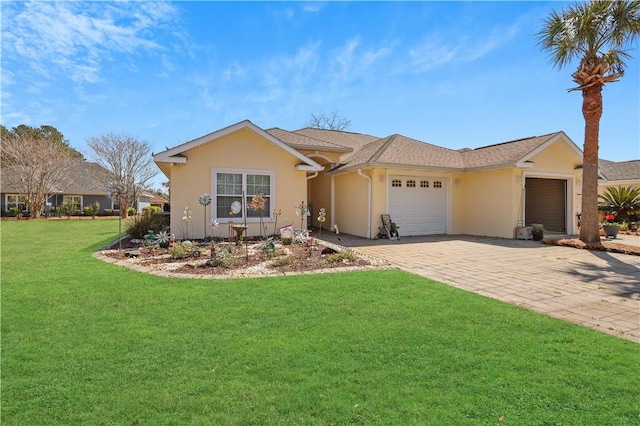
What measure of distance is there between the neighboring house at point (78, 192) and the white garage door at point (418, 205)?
30323 mm

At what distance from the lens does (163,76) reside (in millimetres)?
13945

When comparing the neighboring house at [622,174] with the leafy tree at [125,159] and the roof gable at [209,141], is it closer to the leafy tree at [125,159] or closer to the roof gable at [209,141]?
the roof gable at [209,141]

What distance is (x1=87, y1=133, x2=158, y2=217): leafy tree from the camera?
104 ft

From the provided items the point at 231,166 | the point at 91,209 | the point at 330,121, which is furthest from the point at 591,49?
the point at 91,209

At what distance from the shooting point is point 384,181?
521 inches

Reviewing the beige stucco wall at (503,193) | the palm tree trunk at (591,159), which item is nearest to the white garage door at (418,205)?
the beige stucco wall at (503,193)

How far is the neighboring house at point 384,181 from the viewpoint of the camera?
468 inches

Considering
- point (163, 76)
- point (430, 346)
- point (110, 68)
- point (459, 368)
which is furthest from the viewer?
point (163, 76)

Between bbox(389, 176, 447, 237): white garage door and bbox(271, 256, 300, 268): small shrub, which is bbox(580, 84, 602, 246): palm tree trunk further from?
bbox(271, 256, 300, 268): small shrub

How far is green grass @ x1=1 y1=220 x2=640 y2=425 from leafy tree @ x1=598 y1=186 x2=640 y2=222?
1698cm

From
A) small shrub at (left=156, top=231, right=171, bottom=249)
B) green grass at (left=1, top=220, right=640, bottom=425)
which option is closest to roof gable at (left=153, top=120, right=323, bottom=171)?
small shrub at (left=156, top=231, right=171, bottom=249)

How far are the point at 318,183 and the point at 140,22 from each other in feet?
34.3

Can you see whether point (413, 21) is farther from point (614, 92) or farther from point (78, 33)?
point (78, 33)

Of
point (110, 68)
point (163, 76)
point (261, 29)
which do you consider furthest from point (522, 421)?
point (163, 76)
